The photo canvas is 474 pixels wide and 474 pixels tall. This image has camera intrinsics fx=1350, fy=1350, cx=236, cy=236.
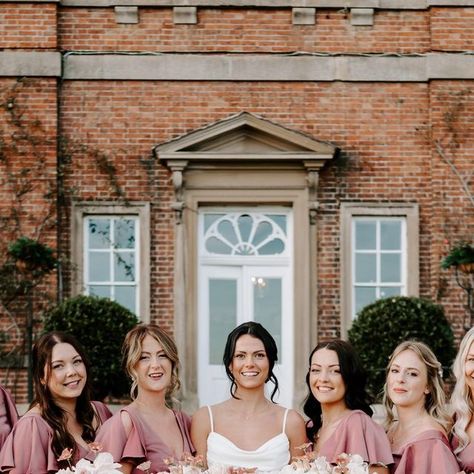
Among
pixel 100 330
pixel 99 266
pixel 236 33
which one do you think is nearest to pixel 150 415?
pixel 100 330

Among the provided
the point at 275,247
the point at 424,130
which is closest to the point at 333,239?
the point at 275,247

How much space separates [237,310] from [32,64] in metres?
3.58

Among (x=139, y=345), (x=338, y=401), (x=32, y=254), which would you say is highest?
(x=32, y=254)

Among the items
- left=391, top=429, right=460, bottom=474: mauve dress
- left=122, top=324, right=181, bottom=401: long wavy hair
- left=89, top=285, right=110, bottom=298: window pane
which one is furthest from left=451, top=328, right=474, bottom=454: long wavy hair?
left=89, top=285, right=110, bottom=298: window pane

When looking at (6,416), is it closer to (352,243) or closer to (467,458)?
(467,458)

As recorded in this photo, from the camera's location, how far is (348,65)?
15.1 m

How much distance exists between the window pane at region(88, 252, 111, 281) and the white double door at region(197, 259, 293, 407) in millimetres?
1062

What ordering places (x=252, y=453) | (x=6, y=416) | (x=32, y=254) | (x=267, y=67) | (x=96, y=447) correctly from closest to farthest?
(x=96, y=447) < (x=252, y=453) < (x=6, y=416) < (x=32, y=254) < (x=267, y=67)

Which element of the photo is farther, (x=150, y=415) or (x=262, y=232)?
(x=262, y=232)

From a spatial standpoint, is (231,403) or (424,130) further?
(424,130)

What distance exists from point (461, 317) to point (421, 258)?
80 cm

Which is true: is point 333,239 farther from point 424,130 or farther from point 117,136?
point 117,136

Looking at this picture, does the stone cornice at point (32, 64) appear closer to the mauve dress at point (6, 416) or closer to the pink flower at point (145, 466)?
the mauve dress at point (6, 416)

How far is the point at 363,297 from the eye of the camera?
15.2 metres
